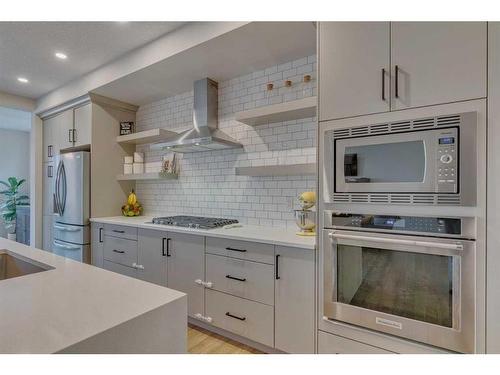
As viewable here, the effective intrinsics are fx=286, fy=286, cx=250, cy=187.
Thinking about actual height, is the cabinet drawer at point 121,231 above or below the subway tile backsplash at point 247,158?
below

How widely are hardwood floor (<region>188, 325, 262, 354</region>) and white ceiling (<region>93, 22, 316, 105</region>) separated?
2.44 meters

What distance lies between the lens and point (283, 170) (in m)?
2.46

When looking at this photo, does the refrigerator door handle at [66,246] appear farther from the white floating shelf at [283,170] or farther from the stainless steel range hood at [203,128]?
the white floating shelf at [283,170]

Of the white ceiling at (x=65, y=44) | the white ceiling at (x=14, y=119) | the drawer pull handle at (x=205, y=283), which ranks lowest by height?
the drawer pull handle at (x=205, y=283)

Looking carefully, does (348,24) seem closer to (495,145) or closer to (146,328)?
(495,145)

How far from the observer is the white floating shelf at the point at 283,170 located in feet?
7.59

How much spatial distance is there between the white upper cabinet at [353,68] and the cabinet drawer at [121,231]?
2233 mm

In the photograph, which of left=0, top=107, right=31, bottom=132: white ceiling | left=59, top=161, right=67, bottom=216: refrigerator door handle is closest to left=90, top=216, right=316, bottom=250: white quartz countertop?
left=59, top=161, right=67, bottom=216: refrigerator door handle

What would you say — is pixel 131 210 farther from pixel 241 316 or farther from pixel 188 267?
pixel 241 316

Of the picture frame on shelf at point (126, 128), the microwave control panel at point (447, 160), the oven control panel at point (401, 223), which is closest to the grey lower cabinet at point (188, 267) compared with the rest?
the oven control panel at point (401, 223)

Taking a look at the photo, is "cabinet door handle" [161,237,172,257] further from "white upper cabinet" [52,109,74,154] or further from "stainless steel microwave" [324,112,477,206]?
"white upper cabinet" [52,109,74,154]

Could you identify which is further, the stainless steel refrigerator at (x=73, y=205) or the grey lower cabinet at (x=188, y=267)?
the stainless steel refrigerator at (x=73, y=205)

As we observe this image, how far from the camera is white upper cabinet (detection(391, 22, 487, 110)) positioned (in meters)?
1.38

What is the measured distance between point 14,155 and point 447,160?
25.9ft
